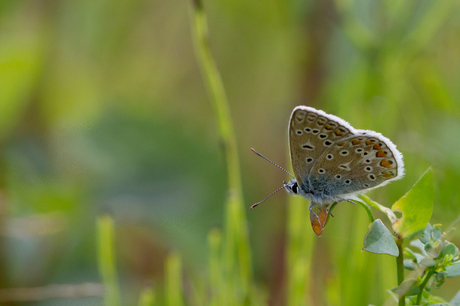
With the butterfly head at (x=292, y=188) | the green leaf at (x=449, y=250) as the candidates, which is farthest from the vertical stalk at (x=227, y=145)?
the green leaf at (x=449, y=250)

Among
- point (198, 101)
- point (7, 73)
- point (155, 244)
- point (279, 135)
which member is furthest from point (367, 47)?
point (7, 73)

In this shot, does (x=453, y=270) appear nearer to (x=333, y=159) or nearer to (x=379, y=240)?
(x=379, y=240)

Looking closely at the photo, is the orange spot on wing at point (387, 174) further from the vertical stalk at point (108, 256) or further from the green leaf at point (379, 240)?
the vertical stalk at point (108, 256)

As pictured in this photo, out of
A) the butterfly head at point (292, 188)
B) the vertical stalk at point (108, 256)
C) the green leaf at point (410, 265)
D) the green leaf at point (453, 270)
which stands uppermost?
the green leaf at point (453, 270)

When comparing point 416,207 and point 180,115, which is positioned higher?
point 416,207

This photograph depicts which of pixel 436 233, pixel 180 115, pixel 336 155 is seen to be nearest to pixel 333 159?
pixel 336 155
